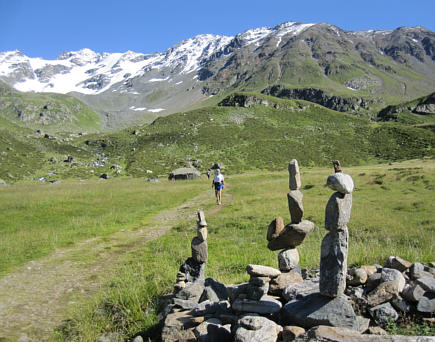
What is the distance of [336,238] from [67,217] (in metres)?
21.3

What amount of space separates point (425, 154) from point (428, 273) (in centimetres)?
7316

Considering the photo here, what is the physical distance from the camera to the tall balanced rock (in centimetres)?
473

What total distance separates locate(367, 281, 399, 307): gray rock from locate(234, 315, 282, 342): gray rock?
1.88 m

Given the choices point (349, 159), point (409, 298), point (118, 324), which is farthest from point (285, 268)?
point (349, 159)

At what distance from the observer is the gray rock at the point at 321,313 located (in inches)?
183

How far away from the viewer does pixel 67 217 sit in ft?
70.8

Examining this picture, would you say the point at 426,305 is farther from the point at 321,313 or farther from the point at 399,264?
the point at 321,313

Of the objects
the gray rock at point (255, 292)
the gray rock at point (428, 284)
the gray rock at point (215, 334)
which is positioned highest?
the gray rock at point (428, 284)

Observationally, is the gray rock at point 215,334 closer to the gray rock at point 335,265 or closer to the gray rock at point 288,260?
the gray rock at point 335,265

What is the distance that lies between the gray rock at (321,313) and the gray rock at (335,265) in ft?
0.52

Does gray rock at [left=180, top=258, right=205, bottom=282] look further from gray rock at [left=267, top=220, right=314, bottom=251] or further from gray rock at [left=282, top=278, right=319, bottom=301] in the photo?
gray rock at [left=282, top=278, right=319, bottom=301]

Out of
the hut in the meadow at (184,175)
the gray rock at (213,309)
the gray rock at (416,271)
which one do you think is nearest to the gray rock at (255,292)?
the gray rock at (213,309)

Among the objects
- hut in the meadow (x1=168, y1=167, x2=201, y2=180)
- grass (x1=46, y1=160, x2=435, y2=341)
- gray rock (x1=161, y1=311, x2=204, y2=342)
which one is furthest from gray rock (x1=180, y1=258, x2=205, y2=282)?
hut in the meadow (x1=168, y1=167, x2=201, y2=180)

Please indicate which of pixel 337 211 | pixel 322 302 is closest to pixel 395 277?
pixel 322 302
